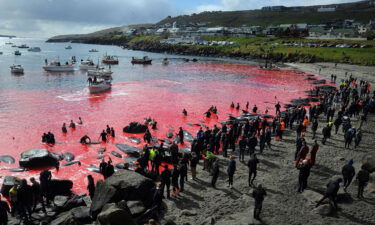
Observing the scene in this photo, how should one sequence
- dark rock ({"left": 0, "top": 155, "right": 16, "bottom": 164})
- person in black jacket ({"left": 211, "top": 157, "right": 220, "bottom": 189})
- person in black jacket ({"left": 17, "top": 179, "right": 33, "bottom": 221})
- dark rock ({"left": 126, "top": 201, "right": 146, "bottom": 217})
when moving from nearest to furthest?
dark rock ({"left": 126, "top": 201, "right": 146, "bottom": 217}), person in black jacket ({"left": 17, "top": 179, "right": 33, "bottom": 221}), person in black jacket ({"left": 211, "top": 157, "right": 220, "bottom": 189}), dark rock ({"left": 0, "top": 155, "right": 16, "bottom": 164})

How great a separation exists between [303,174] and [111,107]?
105 feet

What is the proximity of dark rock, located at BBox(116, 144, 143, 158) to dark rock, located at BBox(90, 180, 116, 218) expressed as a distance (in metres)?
8.87

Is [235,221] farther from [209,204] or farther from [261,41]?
[261,41]

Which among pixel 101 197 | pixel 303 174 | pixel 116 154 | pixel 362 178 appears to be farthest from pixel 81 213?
pixel 362 178

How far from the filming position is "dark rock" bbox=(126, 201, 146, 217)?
1296cm

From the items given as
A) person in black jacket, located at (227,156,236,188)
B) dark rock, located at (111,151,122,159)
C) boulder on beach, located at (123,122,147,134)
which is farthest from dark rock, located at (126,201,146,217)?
boulder on beach, located at (123,122,147,134)

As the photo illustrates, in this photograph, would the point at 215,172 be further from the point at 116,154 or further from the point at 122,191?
the point at 116,154

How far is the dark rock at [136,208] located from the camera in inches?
510

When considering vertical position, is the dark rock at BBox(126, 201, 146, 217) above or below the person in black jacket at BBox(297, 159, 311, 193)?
below

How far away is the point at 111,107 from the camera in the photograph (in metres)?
41.5

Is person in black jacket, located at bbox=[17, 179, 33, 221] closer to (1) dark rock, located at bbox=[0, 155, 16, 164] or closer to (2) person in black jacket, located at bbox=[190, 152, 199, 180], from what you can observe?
(2) person in black jacket, located at bbox=[190, 152, 199, 180]

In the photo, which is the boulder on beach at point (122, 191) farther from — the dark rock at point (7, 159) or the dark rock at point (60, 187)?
the dark rock at point (7, 159)

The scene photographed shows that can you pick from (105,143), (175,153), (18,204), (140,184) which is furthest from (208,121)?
(18,204)

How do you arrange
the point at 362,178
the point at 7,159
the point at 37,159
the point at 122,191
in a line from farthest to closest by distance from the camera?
the point at 7,159
the point at 37,159
the point at 122,191
the point at 362,178
